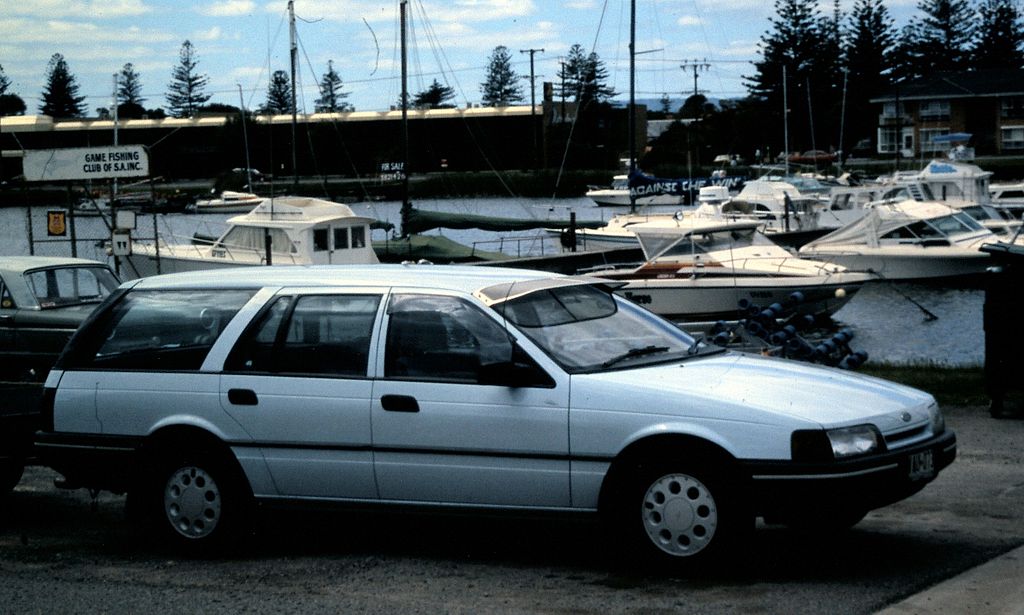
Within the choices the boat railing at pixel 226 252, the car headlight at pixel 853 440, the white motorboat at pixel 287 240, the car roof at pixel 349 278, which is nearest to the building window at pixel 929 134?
the white motorboat at pixel 287 240

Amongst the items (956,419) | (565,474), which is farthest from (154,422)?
(956,419)

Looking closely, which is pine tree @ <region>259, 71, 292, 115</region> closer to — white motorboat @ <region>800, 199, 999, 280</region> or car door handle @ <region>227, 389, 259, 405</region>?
white motorboat @ <region>800, 199, 999, 280</region>

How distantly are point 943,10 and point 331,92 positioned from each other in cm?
5988

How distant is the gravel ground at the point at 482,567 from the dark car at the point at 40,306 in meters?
4.46

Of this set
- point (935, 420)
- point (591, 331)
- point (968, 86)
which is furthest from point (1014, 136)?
point (591, 331)

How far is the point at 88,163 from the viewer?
22047 mm

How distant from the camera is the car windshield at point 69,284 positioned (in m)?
14.4

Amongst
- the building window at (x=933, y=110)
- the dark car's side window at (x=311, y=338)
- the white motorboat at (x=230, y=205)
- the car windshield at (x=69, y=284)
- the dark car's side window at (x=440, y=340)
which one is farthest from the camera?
the building window at (x=933, y=110)

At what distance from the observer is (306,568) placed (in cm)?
760

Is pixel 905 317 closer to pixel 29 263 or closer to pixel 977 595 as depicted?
pixel 29 263

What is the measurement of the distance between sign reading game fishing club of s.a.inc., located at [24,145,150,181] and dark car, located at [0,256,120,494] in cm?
703

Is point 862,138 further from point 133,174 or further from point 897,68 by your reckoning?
point 133,174

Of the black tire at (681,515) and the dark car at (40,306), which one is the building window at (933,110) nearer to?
the dark car at (40,306)

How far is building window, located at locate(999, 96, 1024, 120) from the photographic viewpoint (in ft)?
322
